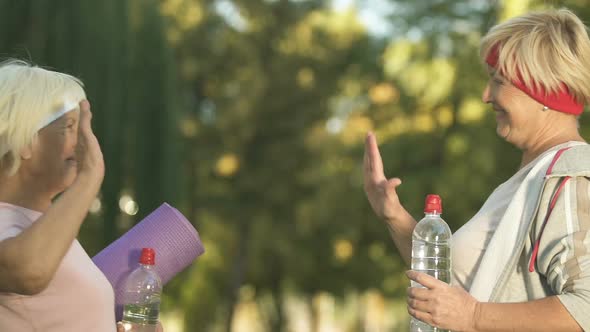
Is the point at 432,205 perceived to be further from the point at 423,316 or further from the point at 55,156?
the point at 55,156

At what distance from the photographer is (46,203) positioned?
3.16 meters

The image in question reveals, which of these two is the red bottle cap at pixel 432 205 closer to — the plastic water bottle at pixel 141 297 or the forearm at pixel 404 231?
the forearm at pixel 404 231

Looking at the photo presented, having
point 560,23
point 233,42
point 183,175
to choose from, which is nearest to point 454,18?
point 183,175

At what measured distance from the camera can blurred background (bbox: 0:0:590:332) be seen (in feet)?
48.1

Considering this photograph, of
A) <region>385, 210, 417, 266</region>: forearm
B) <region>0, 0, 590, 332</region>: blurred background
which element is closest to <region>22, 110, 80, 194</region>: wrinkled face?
<region>385, 210, 417, 266</region>: forearm

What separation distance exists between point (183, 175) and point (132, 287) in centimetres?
1181

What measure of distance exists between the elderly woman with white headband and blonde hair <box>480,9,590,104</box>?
1.28m

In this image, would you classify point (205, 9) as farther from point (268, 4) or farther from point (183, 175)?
point (183, 175)

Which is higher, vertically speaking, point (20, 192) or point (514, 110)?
point (514, 110)

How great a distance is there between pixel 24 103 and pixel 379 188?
132cm

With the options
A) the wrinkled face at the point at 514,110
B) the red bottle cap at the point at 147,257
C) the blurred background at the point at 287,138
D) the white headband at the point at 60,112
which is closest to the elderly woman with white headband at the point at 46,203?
the white headband at the point at 60,112

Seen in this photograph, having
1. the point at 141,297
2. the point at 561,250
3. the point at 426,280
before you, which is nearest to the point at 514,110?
the point at 561,250

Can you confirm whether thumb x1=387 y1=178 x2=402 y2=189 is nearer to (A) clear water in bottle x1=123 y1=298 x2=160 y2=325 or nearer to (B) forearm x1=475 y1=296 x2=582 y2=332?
(B) forearm x1=475 y1=296 x2=582 y2=332

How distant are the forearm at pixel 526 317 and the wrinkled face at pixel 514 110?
2.00 feet
